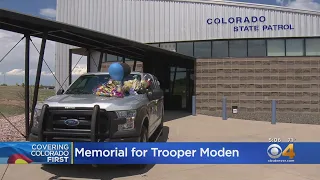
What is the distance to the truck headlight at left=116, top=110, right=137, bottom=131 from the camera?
547 cm

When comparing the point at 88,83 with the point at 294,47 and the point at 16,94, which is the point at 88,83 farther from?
the point at 294,47

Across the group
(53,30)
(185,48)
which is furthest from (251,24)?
(53,30)

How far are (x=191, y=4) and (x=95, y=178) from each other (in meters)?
15.5

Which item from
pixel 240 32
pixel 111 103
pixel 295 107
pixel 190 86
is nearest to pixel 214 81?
pixel 190 86

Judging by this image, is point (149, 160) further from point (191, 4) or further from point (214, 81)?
point (191, 4)

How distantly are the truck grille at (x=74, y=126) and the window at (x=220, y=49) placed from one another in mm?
13988

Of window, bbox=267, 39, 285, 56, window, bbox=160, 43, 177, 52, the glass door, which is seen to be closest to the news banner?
window, bbox=267, 39, 285, 56

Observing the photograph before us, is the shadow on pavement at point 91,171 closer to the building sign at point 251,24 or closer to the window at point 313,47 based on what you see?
the building sign at point 251,24

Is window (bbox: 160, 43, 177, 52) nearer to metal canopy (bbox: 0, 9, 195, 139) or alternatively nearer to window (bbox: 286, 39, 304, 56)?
window (bbox: 286, 39, 304, 56)

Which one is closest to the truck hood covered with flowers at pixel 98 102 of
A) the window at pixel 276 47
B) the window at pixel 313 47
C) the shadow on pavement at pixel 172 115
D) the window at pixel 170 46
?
the shadow on pavement at pixel 172 115

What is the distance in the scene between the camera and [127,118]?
18.1 feet

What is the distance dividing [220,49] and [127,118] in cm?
1402

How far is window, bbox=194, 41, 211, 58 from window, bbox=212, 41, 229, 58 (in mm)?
299

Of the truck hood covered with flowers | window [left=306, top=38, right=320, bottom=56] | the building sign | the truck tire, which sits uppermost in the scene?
the building sign
